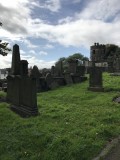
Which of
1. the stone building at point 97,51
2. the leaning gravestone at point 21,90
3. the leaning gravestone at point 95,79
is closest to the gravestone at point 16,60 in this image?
the leaning gravestone at point 21,90

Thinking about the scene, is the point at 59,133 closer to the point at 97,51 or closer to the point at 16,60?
the point at 16,60

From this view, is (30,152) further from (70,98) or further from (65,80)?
(65,80)

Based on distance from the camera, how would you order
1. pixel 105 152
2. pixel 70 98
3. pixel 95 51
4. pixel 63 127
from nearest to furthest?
pixel 105 152, pixel 63 127, pixel 70 98, pixel 95 51

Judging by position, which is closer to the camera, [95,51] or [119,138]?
[119,138]

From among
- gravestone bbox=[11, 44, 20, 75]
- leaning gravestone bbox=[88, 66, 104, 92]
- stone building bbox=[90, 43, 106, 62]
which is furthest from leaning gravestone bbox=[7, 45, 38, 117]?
stone building bbox=[90, 43, 106, 62]

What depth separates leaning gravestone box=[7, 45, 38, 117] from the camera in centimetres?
1110

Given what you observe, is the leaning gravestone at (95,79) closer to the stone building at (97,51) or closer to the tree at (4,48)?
the tree at (4,48)

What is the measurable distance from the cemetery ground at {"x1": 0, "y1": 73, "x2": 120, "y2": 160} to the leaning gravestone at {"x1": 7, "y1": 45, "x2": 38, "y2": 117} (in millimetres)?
476

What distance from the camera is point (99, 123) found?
29.7 feet

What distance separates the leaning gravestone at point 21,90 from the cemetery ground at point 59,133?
Answer: 0.48m

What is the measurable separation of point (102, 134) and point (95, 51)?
72468 millimetres

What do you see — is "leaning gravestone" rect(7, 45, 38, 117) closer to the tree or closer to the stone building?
the tree

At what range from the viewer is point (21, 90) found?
1238 cm

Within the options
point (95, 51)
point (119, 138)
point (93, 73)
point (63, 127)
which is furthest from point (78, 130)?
point (95, 51)
